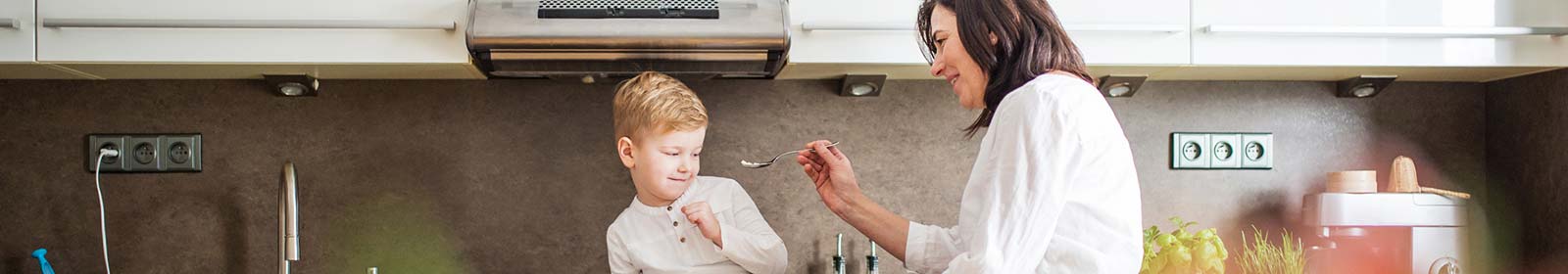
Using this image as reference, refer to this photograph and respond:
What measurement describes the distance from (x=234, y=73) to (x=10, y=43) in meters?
0.32

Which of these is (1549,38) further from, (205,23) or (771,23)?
(205,23)

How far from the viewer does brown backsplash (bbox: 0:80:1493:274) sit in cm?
195

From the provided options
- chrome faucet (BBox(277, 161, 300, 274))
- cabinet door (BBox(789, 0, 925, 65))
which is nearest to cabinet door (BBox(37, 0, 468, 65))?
chrome faucet (BBox(277, 161, 300, 274))

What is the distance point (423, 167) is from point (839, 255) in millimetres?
744

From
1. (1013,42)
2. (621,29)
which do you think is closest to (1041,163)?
(1013,42)

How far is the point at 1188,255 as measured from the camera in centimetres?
174

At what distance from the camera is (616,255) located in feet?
6.10

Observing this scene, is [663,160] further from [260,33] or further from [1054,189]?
[1054,189]

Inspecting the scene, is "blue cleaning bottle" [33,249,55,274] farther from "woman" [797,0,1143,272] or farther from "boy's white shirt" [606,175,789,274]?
"woman" [797,0,1143,272]

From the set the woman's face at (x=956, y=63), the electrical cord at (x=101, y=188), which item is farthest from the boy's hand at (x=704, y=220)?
the electrical cord at (x=101, y=188)

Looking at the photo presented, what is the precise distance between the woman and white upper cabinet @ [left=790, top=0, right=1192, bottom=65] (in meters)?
0.35

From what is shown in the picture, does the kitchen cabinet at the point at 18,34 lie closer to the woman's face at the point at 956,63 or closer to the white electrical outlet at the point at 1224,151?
the woman's face at the point at 956,63

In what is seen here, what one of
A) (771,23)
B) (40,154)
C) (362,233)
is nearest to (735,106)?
(771,23)

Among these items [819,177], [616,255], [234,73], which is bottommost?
[616,255]
